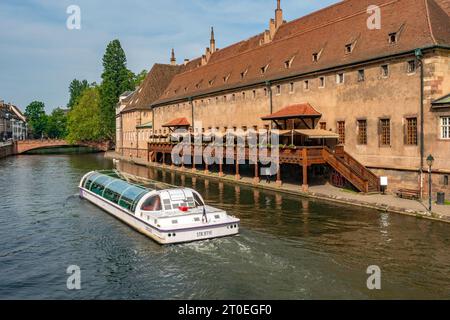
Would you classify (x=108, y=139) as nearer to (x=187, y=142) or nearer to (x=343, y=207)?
(x=187, y=142)

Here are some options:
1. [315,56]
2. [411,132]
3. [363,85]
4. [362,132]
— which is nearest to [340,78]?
[363,85]

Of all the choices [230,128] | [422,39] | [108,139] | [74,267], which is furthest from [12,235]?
[108,139]

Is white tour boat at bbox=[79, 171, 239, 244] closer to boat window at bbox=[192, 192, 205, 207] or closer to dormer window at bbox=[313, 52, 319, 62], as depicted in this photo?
boat window at bbox=[192, 192, 205, 207]

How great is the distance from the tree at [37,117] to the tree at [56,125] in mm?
2334

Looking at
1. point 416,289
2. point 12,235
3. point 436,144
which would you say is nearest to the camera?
point 416,289

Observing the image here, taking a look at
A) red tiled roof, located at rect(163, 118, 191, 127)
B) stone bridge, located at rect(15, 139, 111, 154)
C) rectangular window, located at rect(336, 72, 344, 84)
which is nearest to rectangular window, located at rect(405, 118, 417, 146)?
rectangular window, located at rect(336, 72, 344, 84)

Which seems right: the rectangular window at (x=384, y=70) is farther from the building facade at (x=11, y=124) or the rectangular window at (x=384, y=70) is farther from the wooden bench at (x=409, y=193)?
the building facade at (x=11, y=124)

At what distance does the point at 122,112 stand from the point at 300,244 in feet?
248

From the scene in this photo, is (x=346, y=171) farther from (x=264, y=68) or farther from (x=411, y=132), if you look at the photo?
(x=264, y=68)

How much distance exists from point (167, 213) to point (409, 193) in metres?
15.5

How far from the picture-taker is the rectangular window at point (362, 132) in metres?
33.2

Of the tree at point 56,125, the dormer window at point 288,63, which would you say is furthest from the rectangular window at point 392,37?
the tree at point 56,125

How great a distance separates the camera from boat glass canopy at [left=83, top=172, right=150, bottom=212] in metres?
24.1
